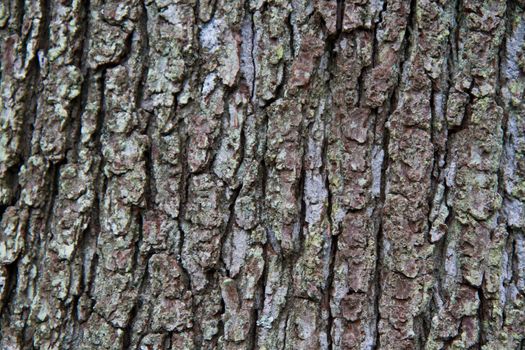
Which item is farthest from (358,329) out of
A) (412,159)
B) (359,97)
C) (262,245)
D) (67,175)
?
(67,175)

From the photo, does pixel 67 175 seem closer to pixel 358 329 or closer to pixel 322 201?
pixel 322 201

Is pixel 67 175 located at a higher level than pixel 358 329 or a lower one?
higher

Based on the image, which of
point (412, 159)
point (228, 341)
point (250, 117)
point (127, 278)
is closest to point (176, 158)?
point (250, 117)

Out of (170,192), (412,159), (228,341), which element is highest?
(412,159)

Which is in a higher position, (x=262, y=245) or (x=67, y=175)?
(x=67, y=175)

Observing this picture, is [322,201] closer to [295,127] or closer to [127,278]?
[295,127]

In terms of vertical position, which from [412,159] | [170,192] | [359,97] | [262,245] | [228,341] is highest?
[359,97]
